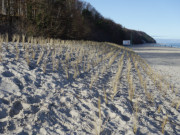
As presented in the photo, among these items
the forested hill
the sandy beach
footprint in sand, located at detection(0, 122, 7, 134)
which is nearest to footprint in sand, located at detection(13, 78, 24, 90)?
footprint in sand, located at detection(0, 122, 7, 134)

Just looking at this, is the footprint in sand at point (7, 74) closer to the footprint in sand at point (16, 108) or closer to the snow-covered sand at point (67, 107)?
the snow-covered sand at point (67, 107)

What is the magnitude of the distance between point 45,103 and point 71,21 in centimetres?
1744

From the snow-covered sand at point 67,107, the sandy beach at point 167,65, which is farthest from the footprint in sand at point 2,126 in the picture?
the sandy beach at point 167,65

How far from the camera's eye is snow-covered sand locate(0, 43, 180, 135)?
280 centimetres

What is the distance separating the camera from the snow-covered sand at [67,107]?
2801mm

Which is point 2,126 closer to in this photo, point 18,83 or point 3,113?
point 3,113

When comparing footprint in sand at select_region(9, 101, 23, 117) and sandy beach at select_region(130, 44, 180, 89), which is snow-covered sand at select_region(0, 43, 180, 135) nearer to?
footprint in sand at select_region(9, 101, 23, 117)

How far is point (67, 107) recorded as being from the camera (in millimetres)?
3338

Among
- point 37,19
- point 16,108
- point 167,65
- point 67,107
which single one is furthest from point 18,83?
point 37,19

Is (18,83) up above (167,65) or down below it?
above

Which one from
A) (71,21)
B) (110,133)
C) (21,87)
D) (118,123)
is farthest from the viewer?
(71,21)

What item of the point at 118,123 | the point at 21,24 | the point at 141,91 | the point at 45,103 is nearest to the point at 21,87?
the point at 45,103

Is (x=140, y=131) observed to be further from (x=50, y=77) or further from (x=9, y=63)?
(x=9, y=63)

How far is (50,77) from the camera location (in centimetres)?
440
